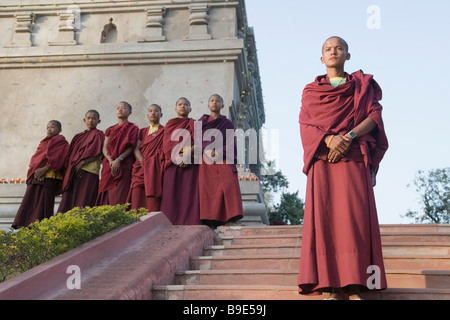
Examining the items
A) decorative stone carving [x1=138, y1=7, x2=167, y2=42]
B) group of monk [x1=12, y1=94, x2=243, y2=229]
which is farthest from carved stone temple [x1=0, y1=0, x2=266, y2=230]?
group of monk [x1=12, y1=94, x2=243, y2=229]

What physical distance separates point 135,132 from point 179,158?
40.1 inches

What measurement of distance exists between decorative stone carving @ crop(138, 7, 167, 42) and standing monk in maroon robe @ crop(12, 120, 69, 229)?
13.6ft

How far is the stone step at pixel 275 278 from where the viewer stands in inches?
150

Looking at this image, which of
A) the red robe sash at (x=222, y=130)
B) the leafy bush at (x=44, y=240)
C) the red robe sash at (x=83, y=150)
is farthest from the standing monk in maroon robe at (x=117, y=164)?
the leafy bush at (x=44, y=240)

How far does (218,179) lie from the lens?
6.62 meters

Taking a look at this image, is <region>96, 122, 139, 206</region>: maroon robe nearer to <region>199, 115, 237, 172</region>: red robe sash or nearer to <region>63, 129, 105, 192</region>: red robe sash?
Answer: <region>63, 129, 105, 192</region>: red robe sash

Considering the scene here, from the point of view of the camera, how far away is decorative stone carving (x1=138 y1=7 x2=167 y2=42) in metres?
11.1

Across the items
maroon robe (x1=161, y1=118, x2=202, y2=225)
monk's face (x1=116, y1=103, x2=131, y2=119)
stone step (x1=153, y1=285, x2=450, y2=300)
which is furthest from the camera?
monk's face (x1=116, y1=103, x2=131, y2=119)

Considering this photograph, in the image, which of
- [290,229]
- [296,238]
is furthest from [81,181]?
[296,238]

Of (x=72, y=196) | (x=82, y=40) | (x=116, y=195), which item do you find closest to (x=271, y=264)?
(x=116, y=195)

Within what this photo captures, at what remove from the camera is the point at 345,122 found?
360 centimetres

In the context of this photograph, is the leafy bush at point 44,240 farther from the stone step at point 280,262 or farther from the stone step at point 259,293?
the stone step at point 280,262
